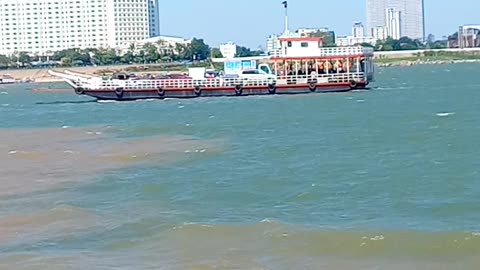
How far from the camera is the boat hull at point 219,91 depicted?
6925cm

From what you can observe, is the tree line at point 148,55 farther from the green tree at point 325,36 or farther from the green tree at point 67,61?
the green tree at point 325,36

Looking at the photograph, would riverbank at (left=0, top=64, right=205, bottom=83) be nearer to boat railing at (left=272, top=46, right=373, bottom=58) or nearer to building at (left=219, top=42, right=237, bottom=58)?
building at (left=219, top=42, right=237, bottom=58)

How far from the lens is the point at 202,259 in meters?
16.0

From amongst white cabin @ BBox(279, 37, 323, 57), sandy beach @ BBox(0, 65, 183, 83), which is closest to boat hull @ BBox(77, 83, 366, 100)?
white cabin @ BBox(279, 37, 323, 57)

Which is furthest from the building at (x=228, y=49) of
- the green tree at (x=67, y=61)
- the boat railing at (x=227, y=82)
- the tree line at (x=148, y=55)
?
the boat railing at (x=227, y=82)

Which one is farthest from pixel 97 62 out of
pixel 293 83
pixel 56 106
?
pixel 293 83

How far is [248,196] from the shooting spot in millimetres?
23062

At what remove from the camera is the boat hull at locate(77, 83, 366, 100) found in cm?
6925

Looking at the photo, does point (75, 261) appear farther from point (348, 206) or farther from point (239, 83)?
point (239, 83)

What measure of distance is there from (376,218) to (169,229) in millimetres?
3931

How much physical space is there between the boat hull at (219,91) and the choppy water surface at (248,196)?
2141 cm

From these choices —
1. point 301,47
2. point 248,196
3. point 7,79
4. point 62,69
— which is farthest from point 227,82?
point 7,79

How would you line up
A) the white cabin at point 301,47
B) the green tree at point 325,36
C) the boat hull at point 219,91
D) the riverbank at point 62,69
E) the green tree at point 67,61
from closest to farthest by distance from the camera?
the boat hull at point 219,91
the white cabin at point 301,47
the green tree at point 325,36
the riverbank at point 62,69
the green tree at point 67,61

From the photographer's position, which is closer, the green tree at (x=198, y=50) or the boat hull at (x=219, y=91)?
the boat hull at (x=219, y=91)
